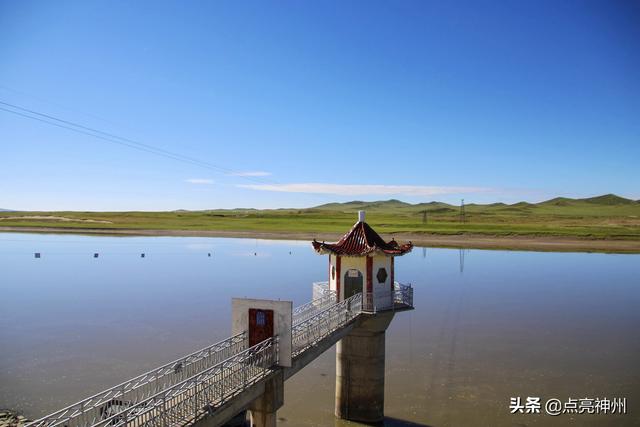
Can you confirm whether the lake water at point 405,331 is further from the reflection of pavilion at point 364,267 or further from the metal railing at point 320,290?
the reflection of pavilion at point 364,267

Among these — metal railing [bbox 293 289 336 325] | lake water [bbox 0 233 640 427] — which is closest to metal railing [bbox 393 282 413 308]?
metal railing [bbox 293 289 336 325]

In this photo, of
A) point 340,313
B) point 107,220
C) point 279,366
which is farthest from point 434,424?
point 107,220

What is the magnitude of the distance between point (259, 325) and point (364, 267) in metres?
6.83

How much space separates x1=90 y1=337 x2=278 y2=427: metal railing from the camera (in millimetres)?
10392

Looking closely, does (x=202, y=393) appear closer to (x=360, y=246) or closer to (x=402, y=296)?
(x=360, y=246)

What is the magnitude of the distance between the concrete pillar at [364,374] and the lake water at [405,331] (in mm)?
783

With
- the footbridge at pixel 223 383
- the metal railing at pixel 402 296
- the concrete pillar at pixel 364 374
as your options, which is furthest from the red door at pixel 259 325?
the metal railing at pixel 402 296

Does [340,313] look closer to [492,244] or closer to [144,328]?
[144,328]

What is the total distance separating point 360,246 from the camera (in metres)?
20.8

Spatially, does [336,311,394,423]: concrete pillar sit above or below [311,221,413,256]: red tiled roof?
below

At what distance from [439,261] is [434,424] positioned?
54257mm

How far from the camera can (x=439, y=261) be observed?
73.6 m

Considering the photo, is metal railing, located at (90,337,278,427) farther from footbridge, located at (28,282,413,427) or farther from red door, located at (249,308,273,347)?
red door, located at (249,308,273,347)

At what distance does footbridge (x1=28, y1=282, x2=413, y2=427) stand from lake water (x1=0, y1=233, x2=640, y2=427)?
551cm
